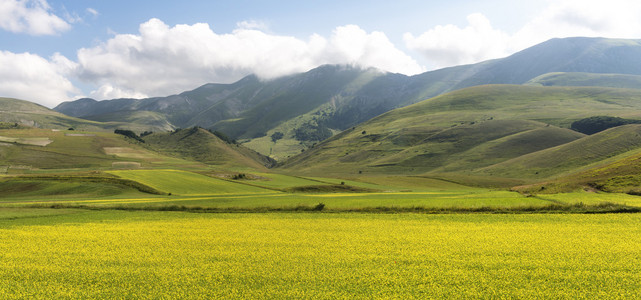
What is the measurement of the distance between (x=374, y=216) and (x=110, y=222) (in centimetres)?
2942

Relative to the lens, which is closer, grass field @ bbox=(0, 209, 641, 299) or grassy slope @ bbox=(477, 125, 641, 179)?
grass field @ bbox=(0, 209, 641, 299)

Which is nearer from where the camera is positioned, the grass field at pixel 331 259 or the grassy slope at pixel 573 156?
the grass field at pixel 331 259

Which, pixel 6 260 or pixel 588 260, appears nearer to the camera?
pixel 588 260

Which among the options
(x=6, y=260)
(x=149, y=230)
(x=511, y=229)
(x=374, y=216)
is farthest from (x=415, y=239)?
(x=6, y=260)

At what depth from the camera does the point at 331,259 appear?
22016 mm

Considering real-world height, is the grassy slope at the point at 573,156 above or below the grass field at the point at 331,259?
above

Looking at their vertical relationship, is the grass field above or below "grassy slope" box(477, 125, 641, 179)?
below

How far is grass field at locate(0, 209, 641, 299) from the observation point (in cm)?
1706

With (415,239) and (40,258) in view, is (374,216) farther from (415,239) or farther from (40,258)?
(40,258)

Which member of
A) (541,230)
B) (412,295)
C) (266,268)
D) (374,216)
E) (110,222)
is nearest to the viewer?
(412,295)

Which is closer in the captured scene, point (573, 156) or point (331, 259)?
point (331, 259)

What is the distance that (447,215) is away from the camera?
41.8 meters

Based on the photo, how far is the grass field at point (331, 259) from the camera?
17062 mm

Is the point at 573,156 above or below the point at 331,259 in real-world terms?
above
